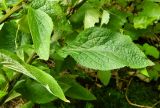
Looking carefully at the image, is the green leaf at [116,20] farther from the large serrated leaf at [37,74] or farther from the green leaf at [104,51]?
the large serrated leaf at [37,74]

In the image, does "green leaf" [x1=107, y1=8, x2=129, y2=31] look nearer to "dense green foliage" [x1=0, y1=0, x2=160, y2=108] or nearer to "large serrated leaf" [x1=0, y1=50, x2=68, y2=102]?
"dense green foliage" [x1=0, y1=0, x2=160, y2=108]

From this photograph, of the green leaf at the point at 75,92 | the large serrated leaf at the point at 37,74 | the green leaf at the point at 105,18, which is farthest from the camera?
the green leaf at the point at 75,92

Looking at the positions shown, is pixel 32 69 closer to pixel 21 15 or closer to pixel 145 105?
pixel 21 15

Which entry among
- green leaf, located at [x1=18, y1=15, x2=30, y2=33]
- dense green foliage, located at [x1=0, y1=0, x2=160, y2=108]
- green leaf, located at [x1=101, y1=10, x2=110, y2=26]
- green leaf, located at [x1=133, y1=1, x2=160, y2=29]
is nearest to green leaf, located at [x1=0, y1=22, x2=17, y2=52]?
dense green foliage, located at [x1=0, y1=0, x2=160, y2=108]

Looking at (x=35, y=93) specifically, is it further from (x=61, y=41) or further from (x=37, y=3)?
(x=37, y=3)

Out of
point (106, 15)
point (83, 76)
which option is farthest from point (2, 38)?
point (83, 76)

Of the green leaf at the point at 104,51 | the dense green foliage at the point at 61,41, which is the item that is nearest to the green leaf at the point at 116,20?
the dense green foliage at the point at 61,41
